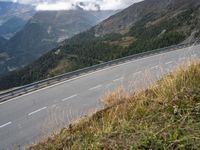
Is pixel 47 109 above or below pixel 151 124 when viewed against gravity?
below

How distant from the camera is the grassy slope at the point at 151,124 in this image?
385 cm

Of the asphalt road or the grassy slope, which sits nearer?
the grassy slope

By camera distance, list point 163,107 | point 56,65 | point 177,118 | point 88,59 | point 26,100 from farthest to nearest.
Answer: point 56,65
point 88,59
point 26,100
point 163,107
point 177,118

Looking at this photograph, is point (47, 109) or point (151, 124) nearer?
point (151, 124)

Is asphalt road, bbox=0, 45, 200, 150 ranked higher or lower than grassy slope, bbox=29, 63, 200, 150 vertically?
lower

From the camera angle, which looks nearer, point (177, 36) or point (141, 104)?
point (141, 104)

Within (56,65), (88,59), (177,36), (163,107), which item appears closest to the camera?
(163,107)

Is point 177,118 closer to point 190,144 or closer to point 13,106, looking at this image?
point 190,144

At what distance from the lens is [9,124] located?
11.8 metres

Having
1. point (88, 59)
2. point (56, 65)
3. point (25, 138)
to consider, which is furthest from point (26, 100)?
point (56, 65)

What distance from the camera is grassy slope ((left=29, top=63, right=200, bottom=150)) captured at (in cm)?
385

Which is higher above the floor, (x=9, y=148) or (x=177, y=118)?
(x=177, y=118)

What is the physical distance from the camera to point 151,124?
4406mm

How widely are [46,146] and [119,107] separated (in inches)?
49.7
